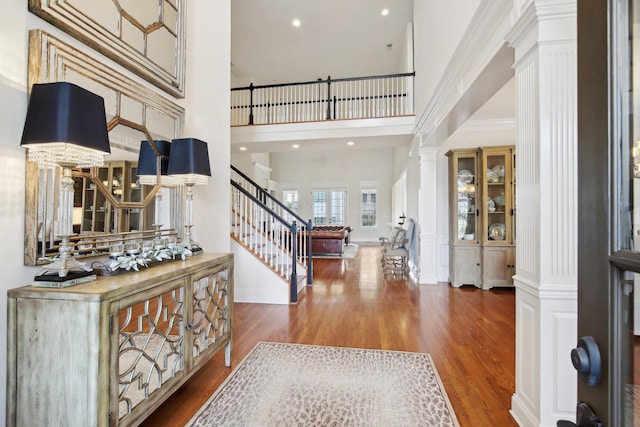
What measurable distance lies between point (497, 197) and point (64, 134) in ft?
18.2

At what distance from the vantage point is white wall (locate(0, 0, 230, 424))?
1.39 m

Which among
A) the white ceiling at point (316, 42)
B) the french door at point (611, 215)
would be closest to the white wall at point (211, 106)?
the french door at point (611, 215)

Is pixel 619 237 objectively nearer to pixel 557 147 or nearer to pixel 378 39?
pixel 557 147

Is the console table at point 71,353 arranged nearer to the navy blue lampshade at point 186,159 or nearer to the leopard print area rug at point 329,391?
the leopard print area rug at point 329,391

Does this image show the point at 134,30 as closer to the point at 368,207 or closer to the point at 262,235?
the point at 262,235

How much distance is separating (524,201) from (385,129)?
178 inches

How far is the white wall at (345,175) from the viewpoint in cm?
1274

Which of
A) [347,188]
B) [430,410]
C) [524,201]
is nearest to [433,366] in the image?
[430,410]

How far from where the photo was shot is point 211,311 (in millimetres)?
2254

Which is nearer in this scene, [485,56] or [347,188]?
[485,56]

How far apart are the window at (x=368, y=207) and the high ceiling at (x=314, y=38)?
4.74 metres

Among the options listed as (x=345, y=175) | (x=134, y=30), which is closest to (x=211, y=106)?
(x=134, y=30)

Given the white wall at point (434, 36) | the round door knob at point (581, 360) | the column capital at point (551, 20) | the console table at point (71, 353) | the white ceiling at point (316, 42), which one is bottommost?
the console table at point (71, 353)

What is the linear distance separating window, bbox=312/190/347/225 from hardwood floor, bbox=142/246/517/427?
7603mm
